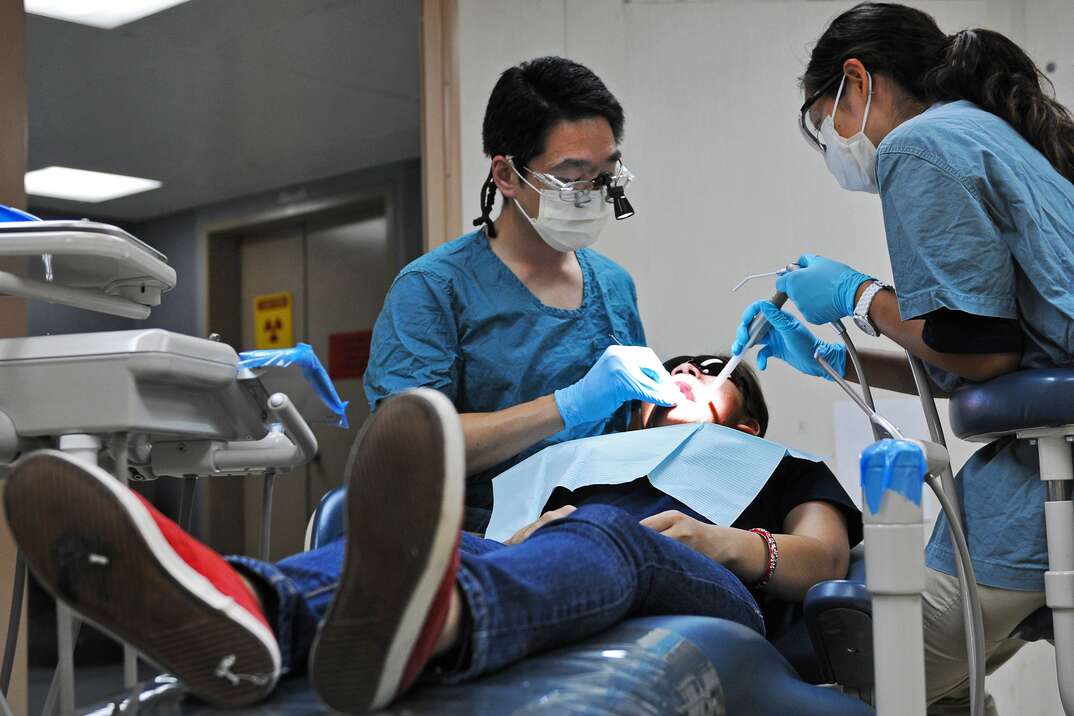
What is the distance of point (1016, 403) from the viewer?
4.05 feet

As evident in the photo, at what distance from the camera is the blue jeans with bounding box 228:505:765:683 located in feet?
3.14

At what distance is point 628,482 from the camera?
1.69 m

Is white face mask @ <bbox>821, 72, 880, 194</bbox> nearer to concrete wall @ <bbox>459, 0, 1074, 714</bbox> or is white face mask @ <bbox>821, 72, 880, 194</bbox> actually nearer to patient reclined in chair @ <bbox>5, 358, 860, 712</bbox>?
patient reclined in chair @ <bbox>5, 358, 860, 712</bbox>

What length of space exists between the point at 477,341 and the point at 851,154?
0.69m

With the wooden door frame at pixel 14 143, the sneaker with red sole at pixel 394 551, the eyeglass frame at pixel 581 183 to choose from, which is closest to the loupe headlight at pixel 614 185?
the eyeglass frame at pixel 581 183

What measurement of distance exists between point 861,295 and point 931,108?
0.28 meters

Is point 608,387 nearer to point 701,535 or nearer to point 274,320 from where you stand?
point 701,535

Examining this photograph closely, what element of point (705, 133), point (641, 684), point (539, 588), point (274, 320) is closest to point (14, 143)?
point (705, 133)

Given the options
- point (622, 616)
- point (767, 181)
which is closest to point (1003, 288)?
point (622, 616)

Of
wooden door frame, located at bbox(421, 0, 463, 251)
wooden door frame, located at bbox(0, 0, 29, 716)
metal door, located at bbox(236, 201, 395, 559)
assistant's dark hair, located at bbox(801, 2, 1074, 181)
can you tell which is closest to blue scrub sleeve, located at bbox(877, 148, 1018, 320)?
assistant's dark hair, located at bbox(801, 2, 1074, 181)

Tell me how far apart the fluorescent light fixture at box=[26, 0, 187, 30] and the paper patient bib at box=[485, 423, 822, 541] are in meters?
2.24

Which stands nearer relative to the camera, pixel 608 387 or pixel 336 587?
pixel 336 587

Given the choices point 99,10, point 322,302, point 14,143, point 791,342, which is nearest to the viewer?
point 791,342

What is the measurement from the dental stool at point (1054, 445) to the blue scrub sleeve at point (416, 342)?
872 millimetres
